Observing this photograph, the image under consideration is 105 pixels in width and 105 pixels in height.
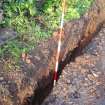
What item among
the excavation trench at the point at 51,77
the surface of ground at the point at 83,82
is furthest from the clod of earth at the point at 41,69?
the surface of ground at the point at 83,82

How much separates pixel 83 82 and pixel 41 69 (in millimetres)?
1166

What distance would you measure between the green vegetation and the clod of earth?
7.1 inches

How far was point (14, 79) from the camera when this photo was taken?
15.6 ft

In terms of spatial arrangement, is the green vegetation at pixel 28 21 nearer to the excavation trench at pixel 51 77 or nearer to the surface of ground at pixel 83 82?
the excavation trench at pixel 51 77

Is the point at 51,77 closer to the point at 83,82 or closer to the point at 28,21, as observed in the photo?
the point at 83,82

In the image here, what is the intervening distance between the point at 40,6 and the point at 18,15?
0.64 metres

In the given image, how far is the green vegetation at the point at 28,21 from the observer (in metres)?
5.32

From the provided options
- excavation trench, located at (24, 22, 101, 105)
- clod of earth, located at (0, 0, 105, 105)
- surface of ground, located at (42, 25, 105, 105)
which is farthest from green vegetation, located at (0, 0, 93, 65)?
surface of ground, located at (42, 25, 105, 105)

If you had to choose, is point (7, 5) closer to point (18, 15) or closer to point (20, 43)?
point (18, 15)

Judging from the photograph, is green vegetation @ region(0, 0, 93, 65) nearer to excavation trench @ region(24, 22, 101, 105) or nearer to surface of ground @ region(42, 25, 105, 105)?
excavation trench @ region(24, 22, 101, 105)

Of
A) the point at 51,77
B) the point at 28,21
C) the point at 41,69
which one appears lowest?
the point at 51,77

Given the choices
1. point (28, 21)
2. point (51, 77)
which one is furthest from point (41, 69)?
point (28, 21)

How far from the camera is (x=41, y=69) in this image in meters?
5.30

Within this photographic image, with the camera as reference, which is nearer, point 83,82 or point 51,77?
point 51,77
